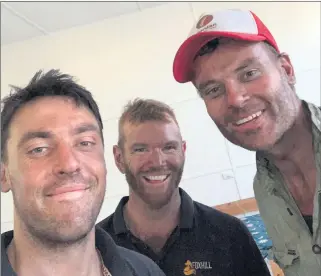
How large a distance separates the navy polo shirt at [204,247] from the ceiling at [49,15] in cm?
140

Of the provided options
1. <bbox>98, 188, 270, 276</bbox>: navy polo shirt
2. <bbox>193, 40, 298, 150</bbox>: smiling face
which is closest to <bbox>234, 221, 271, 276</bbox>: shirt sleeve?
<bbox>98, 188, 270, 276</bbox>: navy polo shirt

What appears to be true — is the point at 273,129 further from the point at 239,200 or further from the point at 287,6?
the point at 287,6

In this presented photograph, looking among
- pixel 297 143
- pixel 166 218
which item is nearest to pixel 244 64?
pixel 297 143

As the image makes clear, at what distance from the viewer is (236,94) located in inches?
37.1

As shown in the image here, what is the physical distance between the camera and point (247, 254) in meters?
1.22

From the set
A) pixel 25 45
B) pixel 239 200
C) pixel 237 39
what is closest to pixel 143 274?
pixel 237 39

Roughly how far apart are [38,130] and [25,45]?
1818 millimetres

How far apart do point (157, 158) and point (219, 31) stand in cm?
52

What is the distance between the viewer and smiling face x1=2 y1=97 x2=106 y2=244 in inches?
32.8

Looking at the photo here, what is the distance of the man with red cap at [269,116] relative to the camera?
0.96 meters

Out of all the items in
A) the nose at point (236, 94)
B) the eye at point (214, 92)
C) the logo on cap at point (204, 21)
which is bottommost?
the nose at point (236, 94)

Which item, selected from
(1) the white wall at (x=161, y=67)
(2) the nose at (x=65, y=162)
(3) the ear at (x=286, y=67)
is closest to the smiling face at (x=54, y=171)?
(2) the nose at (x=65, y=162)

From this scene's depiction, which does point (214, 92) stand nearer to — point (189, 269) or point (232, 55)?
point (232, 55)

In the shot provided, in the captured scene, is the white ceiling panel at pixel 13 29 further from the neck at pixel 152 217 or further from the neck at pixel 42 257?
the neck at pixel 42 257
